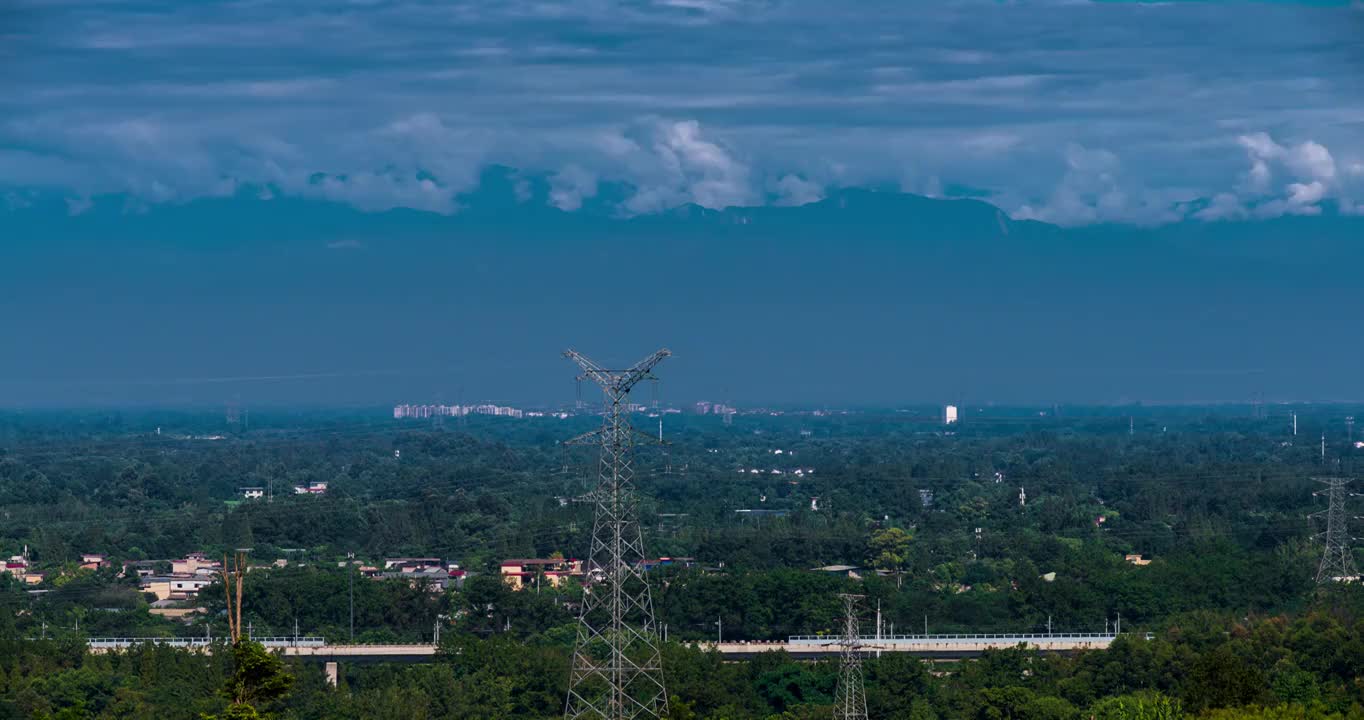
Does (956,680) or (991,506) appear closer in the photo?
(956,680)

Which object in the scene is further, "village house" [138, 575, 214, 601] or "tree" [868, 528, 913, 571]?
"tree" [868, 528, 913, 571]

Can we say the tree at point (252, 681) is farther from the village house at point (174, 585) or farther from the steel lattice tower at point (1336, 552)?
the steel lattice tower at point (1336, 552)

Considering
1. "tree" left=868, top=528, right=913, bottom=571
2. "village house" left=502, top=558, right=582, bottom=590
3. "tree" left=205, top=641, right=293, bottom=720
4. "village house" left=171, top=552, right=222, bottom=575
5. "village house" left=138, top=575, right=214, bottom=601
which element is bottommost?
"village house" left=138, top=575, right=214, bottom=601

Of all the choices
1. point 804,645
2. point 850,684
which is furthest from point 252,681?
point 804,645

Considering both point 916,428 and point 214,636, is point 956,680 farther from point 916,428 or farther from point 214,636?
point 916,428

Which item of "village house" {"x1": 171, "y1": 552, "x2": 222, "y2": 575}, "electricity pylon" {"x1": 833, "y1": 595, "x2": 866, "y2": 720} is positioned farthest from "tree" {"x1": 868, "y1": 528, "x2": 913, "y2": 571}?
"electricity pylon" {"x1": 833, "y1": 595, "x2": 866, "y2": 720}

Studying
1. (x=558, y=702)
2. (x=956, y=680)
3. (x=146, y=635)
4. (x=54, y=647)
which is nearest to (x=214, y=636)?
(x=146, y=635)

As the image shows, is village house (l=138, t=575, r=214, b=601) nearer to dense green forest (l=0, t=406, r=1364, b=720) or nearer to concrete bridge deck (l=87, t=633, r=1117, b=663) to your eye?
dense green forest (l=0, t=406, r=1364, b=720)

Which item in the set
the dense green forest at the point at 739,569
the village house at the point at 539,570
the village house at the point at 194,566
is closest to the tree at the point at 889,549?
the dense green forest at the point at 739,569

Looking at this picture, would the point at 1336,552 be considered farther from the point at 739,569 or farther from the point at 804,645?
the point at 804,645
